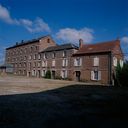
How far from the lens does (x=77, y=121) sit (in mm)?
6250

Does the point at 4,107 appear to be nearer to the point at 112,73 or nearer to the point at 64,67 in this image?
the point at 112,73

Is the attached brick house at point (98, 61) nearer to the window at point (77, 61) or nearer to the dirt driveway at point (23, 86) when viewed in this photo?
the window at point (77, 61)

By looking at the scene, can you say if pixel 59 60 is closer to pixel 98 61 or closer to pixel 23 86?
pixel 98 61

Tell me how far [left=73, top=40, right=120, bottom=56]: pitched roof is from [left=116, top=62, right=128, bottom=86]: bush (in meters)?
4.83

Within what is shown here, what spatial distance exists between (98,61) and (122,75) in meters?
6.26

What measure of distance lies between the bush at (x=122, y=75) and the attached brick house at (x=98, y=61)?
7.72ft

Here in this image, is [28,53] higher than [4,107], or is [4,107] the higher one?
[28,53]

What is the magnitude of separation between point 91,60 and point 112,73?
498 centimetres

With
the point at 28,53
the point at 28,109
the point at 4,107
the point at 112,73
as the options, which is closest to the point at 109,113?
the point at 28,109

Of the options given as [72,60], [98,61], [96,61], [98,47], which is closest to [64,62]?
[72,60]

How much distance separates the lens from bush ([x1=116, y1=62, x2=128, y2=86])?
1139 inches

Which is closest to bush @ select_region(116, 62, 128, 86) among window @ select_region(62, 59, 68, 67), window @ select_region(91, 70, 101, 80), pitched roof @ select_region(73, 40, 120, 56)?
window @ select_region(91, 70, 101, 80)

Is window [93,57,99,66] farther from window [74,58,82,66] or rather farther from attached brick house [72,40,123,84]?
window [74,58,82,66]

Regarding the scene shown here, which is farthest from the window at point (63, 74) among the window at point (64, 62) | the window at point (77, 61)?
the window at point (77, 61)
